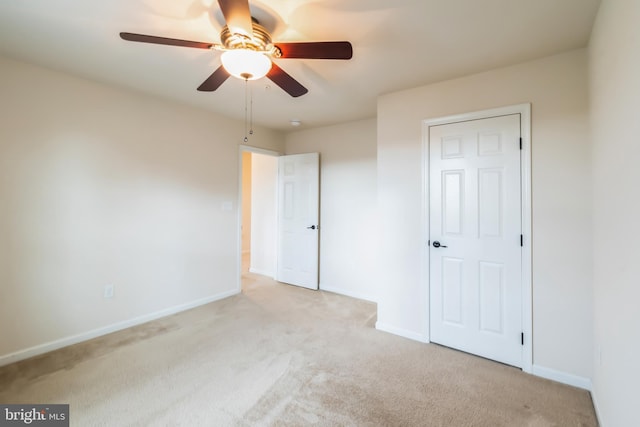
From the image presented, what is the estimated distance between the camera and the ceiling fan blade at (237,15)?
1.28 meters

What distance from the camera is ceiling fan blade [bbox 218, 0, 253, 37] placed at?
50.5 inches

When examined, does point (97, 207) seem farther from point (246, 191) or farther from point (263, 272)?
point (246, 191)

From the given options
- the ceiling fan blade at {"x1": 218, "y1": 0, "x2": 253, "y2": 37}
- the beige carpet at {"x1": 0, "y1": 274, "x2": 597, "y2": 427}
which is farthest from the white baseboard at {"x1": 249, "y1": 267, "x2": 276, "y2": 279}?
the ceiling fan blade at {"x1": 218, "y1": 0, "x2": 253, "y2": 37}

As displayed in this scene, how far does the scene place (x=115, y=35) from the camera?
1944 millimetres

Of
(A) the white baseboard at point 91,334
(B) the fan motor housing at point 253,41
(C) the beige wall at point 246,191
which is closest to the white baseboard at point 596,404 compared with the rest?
(B) the fan motor housing at point 253,41

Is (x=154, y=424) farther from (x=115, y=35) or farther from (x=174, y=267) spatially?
(x=115, y=35)

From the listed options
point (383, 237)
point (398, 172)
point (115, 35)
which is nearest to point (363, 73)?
point (398, 172)

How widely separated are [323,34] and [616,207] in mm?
1990

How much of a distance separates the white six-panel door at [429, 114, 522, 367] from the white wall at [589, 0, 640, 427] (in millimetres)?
500

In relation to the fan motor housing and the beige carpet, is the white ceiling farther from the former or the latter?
the beige carpet

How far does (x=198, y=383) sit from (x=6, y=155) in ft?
7.92

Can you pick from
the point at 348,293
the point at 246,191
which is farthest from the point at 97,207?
the point at 246,191

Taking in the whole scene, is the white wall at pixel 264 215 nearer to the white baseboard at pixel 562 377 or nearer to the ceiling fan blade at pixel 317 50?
the ceiling fan blade at pixel 317 50

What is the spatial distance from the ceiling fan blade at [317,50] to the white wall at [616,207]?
1.22 metres
